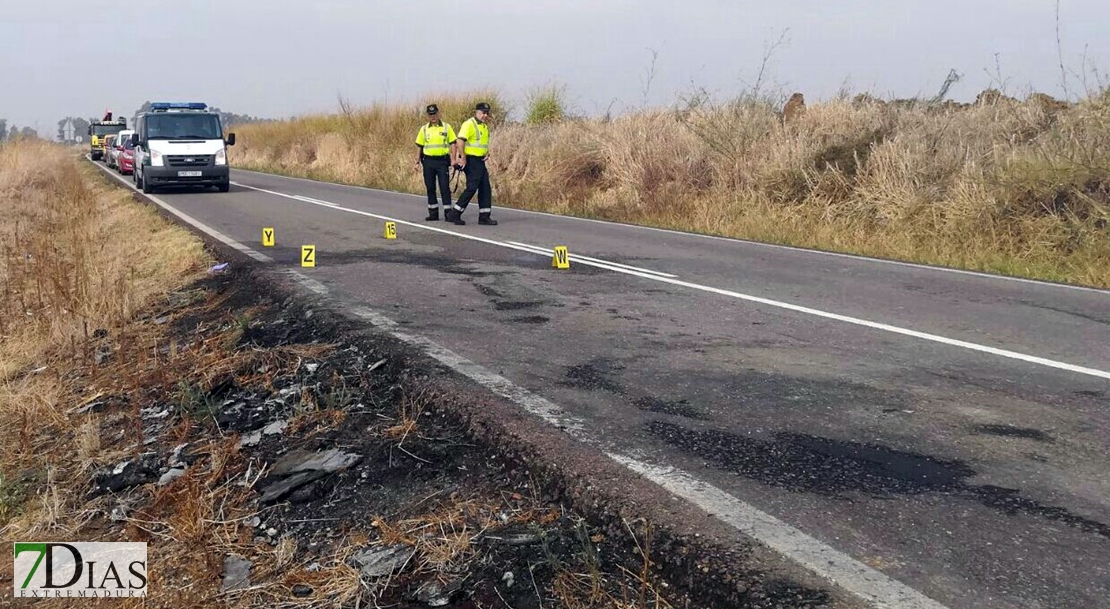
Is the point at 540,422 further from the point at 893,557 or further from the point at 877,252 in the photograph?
the point at 877,252

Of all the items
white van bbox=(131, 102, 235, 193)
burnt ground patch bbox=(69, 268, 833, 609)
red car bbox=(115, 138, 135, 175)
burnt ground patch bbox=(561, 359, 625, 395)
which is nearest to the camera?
burnt ground patch bbox=(69, 268, 833, 609)

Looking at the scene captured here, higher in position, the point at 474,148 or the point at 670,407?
the point at 474,148

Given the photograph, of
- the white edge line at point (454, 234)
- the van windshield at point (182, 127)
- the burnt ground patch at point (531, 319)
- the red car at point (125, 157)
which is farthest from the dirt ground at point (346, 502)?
the red car at point (125, 157)

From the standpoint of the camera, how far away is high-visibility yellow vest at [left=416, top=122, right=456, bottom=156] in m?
14.3

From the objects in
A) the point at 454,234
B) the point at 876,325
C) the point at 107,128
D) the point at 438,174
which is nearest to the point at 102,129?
the point at 107,128

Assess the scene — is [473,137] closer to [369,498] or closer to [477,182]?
[477,182]

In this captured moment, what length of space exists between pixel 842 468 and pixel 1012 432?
3.55ft

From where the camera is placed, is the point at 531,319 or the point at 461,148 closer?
the point at 531,319

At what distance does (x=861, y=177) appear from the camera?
1427cm

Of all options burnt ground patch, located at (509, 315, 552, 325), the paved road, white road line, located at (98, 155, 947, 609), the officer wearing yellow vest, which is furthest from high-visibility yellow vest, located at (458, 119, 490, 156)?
white road line, located at (98, 155, 947, 609)

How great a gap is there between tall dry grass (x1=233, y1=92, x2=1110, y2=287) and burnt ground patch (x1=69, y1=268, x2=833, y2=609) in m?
7.96

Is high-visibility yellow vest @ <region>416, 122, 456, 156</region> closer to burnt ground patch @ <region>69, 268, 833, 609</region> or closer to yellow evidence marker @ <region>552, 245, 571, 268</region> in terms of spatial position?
yellow evidence marker @ <region>552, 245, 571, 268</region>

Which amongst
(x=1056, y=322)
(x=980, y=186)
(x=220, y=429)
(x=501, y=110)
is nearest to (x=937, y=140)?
(x=980, y=186)

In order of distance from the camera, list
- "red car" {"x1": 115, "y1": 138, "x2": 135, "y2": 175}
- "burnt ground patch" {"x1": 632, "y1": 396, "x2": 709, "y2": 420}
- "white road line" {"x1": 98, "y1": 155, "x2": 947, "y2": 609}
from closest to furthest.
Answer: "white road line" {"x1": 98, "y1": 155, "x2": 947, "y2": 609}
"burnt ground patch" {"x1": 632, "y1": 396, "x2": 709, "y2": 420}
"red car" {"x1": 115, "y1": 138, "x2": 135, "y2": 175}
